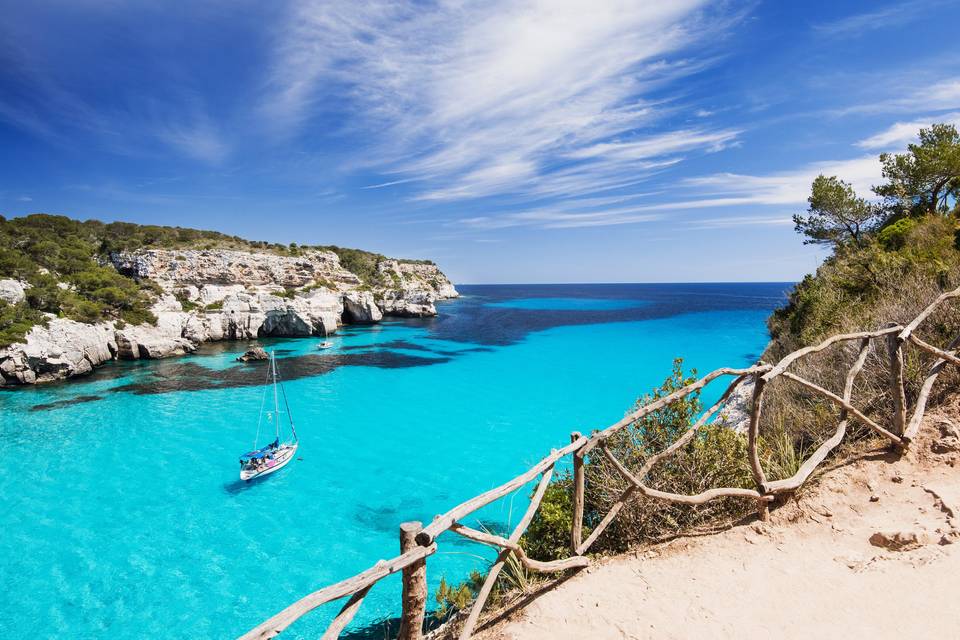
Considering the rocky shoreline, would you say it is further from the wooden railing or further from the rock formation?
the wooden railing

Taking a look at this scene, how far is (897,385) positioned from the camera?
5.21 metres

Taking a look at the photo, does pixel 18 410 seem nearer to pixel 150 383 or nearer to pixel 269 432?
pixel 150 383

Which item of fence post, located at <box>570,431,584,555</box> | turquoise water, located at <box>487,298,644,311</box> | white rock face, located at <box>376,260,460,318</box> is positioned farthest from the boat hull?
turquoise water, located at <box>487,298,644,311</box>

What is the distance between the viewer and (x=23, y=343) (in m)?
25.6

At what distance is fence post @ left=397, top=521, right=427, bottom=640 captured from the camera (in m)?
3.13

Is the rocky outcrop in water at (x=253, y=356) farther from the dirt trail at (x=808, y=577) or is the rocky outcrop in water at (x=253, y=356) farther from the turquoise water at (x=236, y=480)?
the dirt trail at (x=808, y=577)

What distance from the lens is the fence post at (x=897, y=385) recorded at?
17.1 ft

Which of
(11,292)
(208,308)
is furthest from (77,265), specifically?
(208,308)

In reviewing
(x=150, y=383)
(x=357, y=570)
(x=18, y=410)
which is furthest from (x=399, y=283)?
(x=357, y=570)

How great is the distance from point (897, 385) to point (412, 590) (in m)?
6.29

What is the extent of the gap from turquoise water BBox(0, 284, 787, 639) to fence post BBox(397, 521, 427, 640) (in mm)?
1954

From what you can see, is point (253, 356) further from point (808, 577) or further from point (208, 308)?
point (808, 577)

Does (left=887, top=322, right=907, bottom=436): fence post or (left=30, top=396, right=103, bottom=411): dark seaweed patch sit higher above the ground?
(left=887, top=322, right=907, bottom=436): fence post

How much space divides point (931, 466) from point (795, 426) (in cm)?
194
